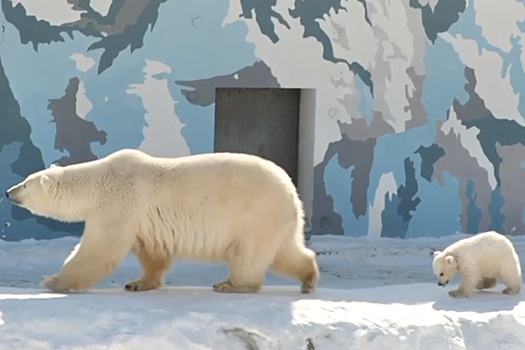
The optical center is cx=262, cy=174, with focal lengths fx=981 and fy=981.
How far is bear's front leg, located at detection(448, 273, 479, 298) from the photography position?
4.98m

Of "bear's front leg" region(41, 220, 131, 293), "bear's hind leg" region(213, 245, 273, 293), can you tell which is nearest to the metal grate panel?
"bear's hind leg" region(213, 245, 273, 293)

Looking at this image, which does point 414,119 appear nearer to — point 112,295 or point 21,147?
point 21,147

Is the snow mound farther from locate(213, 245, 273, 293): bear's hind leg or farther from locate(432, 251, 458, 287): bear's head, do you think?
locate(432, 251, 458, 287): bear's head

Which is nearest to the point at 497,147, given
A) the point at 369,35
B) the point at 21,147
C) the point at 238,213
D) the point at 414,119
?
the point at 414,119

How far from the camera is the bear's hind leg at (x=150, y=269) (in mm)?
4863

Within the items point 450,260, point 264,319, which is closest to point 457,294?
point 450,260

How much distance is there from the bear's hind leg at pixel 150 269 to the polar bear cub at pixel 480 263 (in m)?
1.41

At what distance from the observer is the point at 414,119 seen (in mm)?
9188

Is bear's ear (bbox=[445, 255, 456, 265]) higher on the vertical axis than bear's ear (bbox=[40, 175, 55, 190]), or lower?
lower

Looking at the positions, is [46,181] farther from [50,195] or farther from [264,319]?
[264,319]

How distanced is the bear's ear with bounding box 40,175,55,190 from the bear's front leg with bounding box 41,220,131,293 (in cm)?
36

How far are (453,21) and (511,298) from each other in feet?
15.8

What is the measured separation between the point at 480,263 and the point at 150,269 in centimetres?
170

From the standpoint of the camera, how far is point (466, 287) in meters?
5.00
